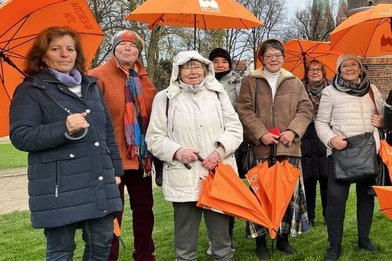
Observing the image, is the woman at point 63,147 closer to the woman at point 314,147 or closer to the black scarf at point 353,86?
the black scarf at point 353,86

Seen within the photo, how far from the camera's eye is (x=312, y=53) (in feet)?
21.1

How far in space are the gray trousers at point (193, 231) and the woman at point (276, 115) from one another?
752 millimetres

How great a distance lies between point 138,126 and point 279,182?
1387mm

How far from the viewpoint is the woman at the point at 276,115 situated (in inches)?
181

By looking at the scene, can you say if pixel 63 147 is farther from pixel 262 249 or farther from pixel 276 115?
pixel 262 249

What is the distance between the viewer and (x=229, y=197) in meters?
3.86

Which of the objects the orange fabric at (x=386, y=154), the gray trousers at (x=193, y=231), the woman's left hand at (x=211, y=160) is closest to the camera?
the woman's left hand at (x=211, y=160)

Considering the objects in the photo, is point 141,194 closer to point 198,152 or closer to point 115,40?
point 198,152

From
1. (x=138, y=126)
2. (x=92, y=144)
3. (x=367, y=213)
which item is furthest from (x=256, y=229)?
(x=92, y=144)

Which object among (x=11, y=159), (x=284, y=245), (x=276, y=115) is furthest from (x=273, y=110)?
(x=11, y=159)

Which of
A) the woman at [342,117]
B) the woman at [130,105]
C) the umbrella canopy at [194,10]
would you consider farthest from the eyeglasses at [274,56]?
the woman at [130,105]

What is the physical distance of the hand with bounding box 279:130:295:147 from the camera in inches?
178

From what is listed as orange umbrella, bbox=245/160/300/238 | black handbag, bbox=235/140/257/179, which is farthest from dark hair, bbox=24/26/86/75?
black handbag, bbox=235/140/257/179

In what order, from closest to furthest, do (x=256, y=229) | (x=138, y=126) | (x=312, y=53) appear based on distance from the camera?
(x=138, y=126), (x=256, y=229), (x=312, y=53)
